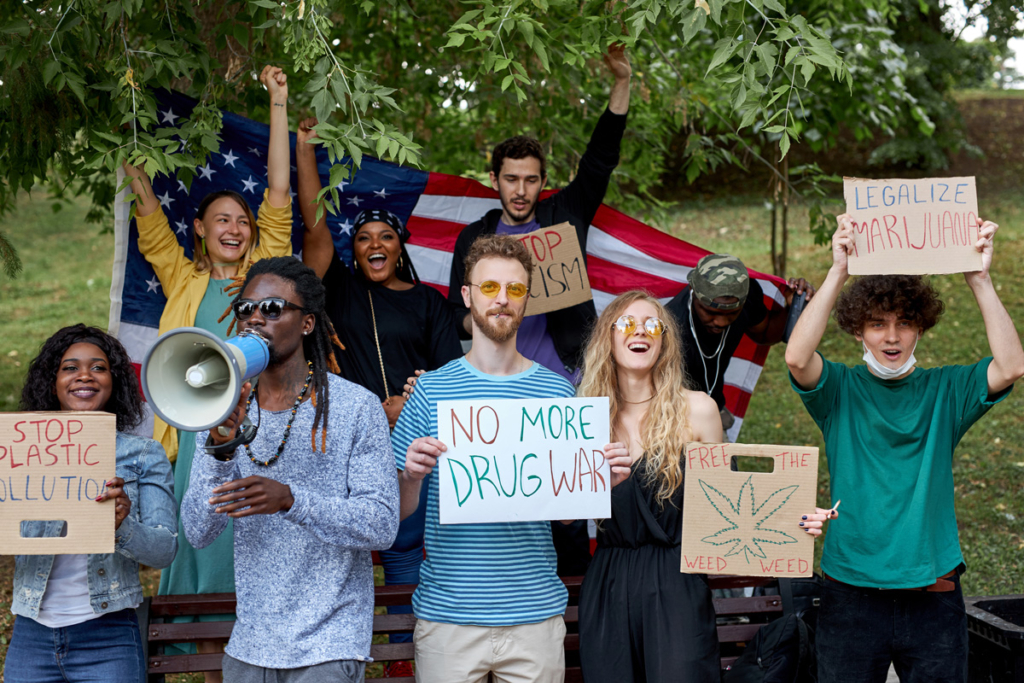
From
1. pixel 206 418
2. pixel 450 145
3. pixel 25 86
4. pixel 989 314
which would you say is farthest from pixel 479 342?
pixel 450 145

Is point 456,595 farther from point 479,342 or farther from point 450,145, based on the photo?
point 450,145

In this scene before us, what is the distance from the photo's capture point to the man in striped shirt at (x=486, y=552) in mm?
3186

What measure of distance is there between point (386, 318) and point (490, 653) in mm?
1675

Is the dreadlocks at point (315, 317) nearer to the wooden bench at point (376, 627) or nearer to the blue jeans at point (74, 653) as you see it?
the blue jeans at point (74, 653)

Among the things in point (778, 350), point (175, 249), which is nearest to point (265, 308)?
point (175, 249)

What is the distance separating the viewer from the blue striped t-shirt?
3.20m

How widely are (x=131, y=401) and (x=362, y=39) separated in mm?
4563

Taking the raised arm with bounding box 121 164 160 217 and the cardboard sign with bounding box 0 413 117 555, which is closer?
the cardboard sign with bounding box 0 413 117 555

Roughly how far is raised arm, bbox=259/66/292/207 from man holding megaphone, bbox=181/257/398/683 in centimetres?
135

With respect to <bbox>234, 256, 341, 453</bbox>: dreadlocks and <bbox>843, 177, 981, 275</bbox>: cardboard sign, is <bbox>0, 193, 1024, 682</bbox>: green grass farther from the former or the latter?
<bbox>234, 256, 341, 453</bbox>: dreadlocks

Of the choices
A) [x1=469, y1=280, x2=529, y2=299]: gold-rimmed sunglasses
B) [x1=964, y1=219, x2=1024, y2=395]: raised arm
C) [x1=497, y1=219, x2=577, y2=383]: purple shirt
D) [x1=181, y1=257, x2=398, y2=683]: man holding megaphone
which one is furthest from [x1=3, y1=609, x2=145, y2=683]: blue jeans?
[x1=964, y1=219, x2=1024, y2=395]: raised arm

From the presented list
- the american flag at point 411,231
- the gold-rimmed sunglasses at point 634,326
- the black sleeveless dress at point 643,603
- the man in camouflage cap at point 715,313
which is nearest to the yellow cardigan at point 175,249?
the american flag at point 411,231

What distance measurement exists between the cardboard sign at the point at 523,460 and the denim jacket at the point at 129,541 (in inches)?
38.0

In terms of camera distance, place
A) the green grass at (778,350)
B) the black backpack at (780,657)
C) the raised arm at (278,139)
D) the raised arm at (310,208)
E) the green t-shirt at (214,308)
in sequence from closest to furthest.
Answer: the black backpack at (780,657), the green t-shirt at (214,308), the raised arm at (278,139), the raised arm at (310,208), the green grass at (778,350)
